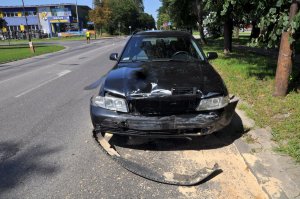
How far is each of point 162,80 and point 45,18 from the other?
91.6 metres

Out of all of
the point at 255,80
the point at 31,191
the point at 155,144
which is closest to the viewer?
the point at 31,191

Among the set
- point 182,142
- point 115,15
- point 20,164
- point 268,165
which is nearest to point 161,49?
point 182,142

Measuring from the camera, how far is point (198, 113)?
152 inches

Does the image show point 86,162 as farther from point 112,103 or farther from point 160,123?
point 160,123

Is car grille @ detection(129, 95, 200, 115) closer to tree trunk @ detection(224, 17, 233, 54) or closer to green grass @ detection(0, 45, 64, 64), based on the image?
tree trunk @ detection(224, 17, 233, 54)

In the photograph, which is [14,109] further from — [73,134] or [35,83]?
[35,83]

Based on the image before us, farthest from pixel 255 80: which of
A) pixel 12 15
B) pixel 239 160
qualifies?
pixel 12 15

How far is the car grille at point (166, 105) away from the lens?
3.78 metres

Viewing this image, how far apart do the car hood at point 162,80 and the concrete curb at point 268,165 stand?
32.8 inches

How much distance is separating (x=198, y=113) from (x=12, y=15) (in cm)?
10012

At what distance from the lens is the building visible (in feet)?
290

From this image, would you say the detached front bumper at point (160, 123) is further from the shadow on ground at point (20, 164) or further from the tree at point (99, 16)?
the tree at point (99, 16)

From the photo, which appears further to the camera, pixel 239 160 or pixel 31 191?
pixel 239 160

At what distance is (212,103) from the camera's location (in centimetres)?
393
